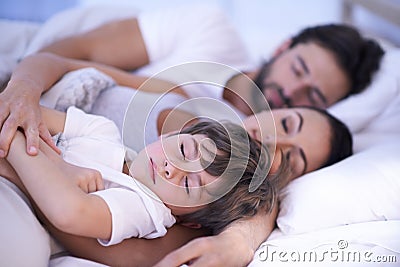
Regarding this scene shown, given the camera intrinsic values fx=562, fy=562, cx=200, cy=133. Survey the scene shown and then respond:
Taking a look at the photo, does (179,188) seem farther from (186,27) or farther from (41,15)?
(41,15)

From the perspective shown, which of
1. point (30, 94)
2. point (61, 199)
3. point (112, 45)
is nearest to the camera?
point (61, 199)

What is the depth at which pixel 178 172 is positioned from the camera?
0.96 m

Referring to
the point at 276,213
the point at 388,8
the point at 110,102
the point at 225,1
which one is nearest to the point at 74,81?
the point at 110,102

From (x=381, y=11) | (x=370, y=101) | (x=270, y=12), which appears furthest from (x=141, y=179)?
(x=270, y=12)

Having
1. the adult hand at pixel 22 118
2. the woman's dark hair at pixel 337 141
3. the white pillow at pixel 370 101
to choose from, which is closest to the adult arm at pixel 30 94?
the adult hand at pixel 22 118

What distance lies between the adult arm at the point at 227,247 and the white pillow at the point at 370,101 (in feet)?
2.01

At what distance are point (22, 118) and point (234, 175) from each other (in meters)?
0.38

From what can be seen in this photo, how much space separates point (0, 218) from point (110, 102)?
47cm

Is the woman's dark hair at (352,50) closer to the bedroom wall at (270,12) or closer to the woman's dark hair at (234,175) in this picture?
the bedroom wall at (270,12)

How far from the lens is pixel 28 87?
42.1 inches

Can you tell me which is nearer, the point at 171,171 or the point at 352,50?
the point at 171,171

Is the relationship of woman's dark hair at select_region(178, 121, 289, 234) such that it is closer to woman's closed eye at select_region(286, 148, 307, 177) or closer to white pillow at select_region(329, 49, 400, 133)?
woman's closed eye at select_region(286, 148, 307, 177)

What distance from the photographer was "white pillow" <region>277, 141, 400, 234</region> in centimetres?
109

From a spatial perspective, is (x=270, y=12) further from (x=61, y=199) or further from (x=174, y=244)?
(x=61, y=199)
